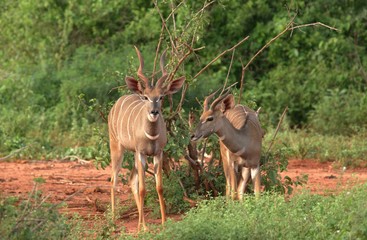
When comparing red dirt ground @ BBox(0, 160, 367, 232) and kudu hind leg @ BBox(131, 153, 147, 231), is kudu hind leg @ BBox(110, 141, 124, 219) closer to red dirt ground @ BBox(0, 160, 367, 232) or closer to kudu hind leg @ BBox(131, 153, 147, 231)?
red dirt ground @ BBox(0, 160, 367, 232)

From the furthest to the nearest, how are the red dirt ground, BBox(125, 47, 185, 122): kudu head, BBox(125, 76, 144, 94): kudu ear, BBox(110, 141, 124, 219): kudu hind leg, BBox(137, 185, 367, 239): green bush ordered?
the red dirt ground, BBox(110, 141, 124, 219): kudu hind leg, BBox(125, 76, 144, 94): kudu ear, BBox(125, 47, 185, 122): kudu head, BBox(137, 185, 367, 239): green bush

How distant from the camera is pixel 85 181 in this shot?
11.0 meters

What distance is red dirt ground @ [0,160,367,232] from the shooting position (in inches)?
359

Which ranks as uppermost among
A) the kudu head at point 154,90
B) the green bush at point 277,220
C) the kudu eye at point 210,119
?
the kudu head at point 154,90

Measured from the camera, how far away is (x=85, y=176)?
37.2 ft

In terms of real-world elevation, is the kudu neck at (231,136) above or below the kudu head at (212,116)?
below

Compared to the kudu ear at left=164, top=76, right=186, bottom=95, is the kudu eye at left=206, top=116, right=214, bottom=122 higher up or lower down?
lower down

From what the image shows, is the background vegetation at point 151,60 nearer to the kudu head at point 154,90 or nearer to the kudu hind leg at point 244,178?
the kudu hind leg at point 244,178

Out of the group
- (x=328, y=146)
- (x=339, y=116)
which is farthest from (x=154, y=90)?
(x=339, y=116)

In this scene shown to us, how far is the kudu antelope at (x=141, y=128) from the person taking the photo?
324 inches

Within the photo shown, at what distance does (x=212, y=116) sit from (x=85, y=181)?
257cm

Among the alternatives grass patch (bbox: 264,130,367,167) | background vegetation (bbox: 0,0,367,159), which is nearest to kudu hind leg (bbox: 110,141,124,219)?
grass patch (bbox: 264,130,367,167)

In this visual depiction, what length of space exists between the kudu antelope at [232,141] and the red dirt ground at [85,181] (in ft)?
1.77

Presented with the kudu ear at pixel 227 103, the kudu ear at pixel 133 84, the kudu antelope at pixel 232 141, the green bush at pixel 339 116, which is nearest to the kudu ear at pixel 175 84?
the kudu ear at pixel 133 84
